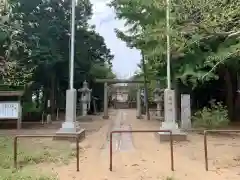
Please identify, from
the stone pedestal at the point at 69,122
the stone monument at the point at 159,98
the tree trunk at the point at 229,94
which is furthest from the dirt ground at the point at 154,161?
the stone monument at the point at 159,98

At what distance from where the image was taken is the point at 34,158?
32.4 feet

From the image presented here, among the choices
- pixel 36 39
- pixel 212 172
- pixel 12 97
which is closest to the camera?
pixel 212 172

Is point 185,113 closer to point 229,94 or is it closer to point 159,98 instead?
point 229,94

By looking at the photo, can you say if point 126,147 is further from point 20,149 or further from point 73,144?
point 20,149

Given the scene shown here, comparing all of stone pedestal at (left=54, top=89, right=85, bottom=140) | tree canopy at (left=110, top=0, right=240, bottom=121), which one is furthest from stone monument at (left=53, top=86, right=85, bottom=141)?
tree canopy at (left=110, top=0, right=240, bottom=121)

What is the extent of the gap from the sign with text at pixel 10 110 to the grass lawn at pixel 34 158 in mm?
6347

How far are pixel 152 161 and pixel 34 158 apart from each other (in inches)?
123

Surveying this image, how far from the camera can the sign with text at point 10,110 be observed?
19375 mm

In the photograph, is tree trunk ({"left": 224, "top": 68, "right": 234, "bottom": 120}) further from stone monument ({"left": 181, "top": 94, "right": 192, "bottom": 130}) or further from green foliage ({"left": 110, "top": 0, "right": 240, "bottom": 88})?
stone monument ({"left": 181, "top": 94, "right": 192, "bottom": 130})

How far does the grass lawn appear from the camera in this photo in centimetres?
741

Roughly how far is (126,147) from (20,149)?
11.2 ft

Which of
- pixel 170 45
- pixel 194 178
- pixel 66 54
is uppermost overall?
pixel 66 54

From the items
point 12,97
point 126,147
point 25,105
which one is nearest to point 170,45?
point 126,147

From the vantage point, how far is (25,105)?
25.9 metres
